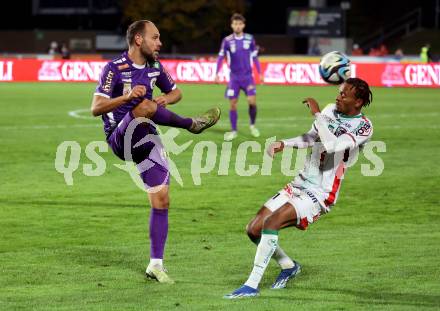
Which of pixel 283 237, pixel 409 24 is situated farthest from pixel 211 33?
pixel 283 237

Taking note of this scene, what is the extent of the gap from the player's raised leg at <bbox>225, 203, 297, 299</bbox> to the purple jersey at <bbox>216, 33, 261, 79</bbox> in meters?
15.4

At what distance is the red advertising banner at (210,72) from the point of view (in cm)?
4672

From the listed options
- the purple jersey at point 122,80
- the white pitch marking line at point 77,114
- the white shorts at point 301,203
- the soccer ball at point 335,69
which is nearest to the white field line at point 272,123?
the white pitch marking line at point 77,114

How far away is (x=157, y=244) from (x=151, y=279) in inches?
12.4

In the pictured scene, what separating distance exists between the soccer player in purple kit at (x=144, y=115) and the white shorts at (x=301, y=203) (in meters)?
1.20

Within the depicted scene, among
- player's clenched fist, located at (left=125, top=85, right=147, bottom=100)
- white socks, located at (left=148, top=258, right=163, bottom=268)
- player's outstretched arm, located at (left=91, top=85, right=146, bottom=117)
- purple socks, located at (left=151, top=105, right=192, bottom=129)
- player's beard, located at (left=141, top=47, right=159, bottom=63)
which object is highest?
player's beard, located at (left=141, top=47, right=159, bottom=63)

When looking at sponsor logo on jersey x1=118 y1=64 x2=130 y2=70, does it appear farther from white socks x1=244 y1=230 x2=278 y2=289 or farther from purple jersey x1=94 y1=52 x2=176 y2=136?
A: white socks x1=244 y1=230 x2=278 y2=289

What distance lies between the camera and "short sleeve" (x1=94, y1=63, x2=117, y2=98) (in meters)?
9.30

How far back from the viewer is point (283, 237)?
38.5 feet

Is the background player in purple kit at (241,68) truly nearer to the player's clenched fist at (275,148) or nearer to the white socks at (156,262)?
the white socks at (156,262)

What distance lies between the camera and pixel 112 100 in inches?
360

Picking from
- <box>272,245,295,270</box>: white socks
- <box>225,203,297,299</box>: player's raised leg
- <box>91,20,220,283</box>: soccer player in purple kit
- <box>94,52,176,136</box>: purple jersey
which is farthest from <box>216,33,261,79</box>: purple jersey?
<box>225,203,297,299</box>: player's raised leg

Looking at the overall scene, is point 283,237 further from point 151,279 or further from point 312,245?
point 151,279

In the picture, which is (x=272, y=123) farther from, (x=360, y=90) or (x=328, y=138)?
(x=328, y=138)
